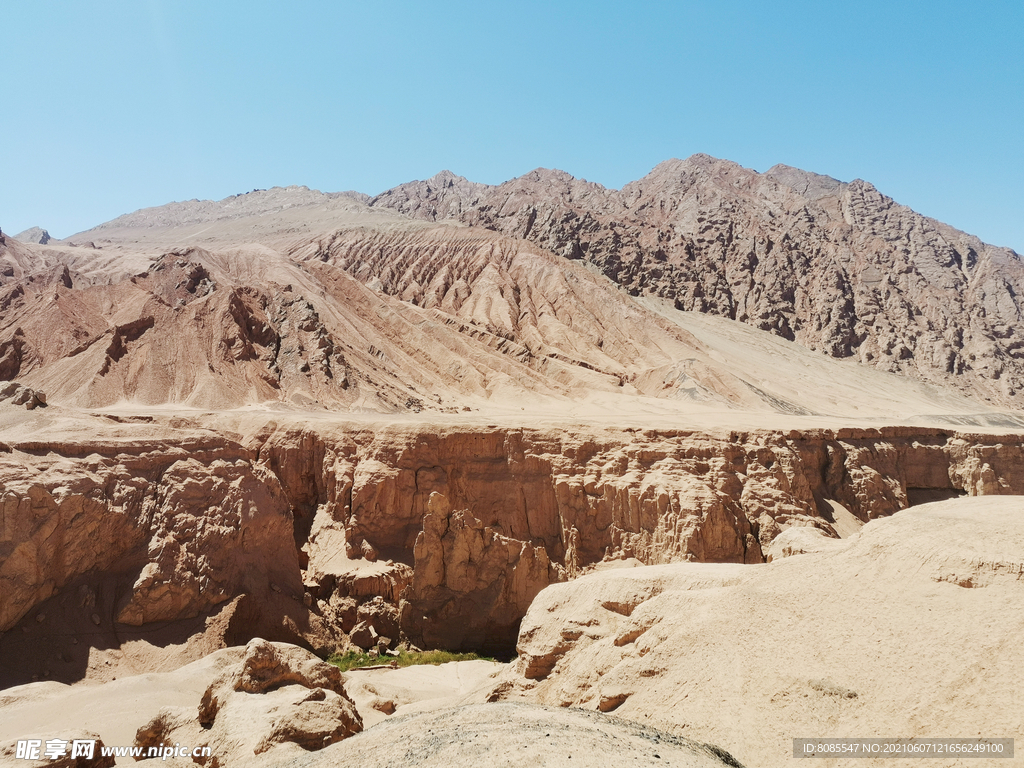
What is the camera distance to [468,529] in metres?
20.0

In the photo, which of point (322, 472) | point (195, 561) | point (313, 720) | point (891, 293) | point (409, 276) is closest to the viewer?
point (313, 720)

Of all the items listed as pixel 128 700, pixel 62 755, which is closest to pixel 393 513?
pixel 128 700

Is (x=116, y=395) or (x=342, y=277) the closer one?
(x=116, y=395)

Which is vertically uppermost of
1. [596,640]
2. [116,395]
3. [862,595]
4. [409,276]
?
[409,276]

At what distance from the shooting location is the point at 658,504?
21.0 m

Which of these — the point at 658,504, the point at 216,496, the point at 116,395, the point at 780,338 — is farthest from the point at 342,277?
the point at 780,338

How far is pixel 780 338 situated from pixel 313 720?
2919 inches

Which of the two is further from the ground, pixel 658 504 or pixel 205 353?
pixel 205 353

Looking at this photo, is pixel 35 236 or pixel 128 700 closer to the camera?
pixel 128 700

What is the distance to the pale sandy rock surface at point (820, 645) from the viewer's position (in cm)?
645

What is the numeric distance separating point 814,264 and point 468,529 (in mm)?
80254

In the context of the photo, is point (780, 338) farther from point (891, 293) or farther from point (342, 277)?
point (342, 277)

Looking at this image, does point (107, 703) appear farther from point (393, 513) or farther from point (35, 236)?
point (35, 236)

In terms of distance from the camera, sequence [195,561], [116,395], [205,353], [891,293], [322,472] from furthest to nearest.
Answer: [891,293] < [205,353] < [116,395] < [322,472] < [195,561]
